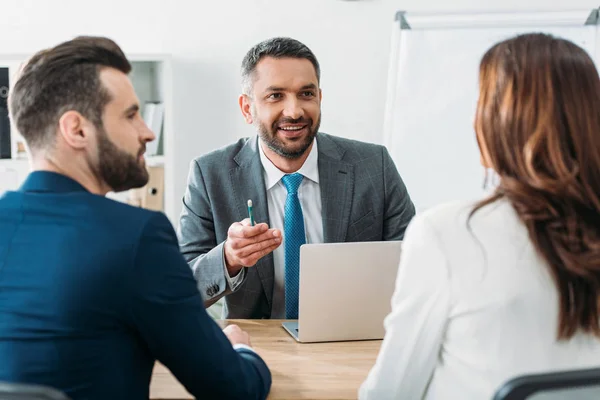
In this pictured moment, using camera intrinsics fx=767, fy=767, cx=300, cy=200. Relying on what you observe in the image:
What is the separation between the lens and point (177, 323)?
1289 mm

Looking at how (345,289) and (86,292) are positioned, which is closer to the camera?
(86,292)

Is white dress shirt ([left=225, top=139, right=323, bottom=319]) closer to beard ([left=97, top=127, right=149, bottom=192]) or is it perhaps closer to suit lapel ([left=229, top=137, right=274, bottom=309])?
suit lapel ([left=229, top=137, right=274, bottom=309])

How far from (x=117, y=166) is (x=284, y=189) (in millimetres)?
1066

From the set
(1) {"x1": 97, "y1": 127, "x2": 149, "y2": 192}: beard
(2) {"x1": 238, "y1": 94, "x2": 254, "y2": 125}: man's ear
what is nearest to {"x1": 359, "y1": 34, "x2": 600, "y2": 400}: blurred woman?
(1) {"x1": 97, "y1": 127, "x2": 149, "y2": 192}: beard

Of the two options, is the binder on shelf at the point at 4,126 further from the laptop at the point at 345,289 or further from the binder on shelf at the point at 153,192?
the laptop at the point at 345,289

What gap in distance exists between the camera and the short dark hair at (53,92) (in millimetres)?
1341

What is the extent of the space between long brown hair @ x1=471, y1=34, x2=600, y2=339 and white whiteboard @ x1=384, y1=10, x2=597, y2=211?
93.3 inches

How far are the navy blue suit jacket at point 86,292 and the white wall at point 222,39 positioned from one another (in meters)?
2.78

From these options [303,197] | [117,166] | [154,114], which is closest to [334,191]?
[303,197]

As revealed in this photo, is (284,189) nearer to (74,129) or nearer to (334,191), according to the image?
(334,191)

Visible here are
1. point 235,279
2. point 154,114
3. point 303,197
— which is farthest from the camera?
point 154,114

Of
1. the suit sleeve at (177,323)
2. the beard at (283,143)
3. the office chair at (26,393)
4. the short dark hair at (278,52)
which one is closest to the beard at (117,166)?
the suit sleeve at (177,323)

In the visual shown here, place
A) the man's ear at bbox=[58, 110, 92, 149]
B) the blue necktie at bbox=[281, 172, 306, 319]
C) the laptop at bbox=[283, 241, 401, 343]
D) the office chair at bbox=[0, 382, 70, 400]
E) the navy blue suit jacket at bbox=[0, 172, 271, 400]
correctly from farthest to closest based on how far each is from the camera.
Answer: the blue necktie at bbox=[281, 172, 306, 319], the laptop at bbox=[283, 241, 401, 343], the man's ear at bbox=[58, 110, 92, 149], the navy blue suit jacket at bbox=[0, 172, 271, 400], the office chair at bbox=[0, 382, 70, 400]

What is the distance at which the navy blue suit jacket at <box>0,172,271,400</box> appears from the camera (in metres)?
1.23
